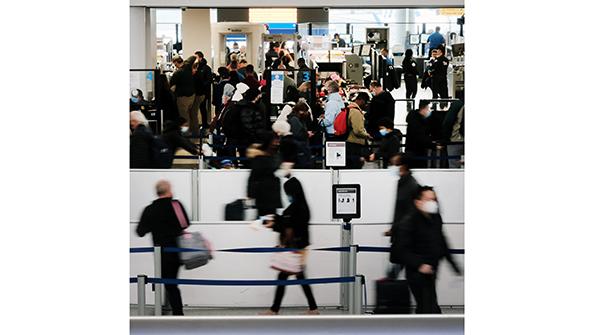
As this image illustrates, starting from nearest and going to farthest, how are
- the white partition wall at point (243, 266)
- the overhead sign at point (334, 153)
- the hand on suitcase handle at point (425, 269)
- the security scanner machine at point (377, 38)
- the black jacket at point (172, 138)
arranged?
1. the hand on suitcase handle at point (425, 269)
2. the white partition wall at point (243, 266)
3. the overhead sign at point (334, 153)
4. the black jacket at point (172, 138)
5. the security scanner machine at point (377, 38)

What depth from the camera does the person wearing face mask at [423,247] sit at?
310 inches

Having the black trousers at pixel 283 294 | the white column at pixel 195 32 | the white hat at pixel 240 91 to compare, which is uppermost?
the white column at pixel 195 32

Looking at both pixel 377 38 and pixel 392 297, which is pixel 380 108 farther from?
pixel 377 38

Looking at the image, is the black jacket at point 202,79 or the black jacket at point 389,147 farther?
the black jacket at point 202,79

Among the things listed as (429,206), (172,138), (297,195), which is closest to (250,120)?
(172,138)

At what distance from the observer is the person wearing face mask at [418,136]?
13.7 m

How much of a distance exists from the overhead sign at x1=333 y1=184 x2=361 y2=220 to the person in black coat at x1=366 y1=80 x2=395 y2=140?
19.7 ft

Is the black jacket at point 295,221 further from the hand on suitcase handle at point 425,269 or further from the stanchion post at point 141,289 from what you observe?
the stanchion post at point 141,289

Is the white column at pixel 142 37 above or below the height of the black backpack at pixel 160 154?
above

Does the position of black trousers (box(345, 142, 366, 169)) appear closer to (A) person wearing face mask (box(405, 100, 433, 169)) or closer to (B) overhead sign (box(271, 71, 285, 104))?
(A) person wearing face mask (box(405, 100, 433, 169))

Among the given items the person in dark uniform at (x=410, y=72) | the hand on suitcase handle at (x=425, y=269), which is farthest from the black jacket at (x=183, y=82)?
the hand on suitcase handle at (x=425, y=269)

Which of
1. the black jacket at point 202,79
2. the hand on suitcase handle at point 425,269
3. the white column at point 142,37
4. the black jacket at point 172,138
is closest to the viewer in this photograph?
the hand on suitcase handle at point 425,269
